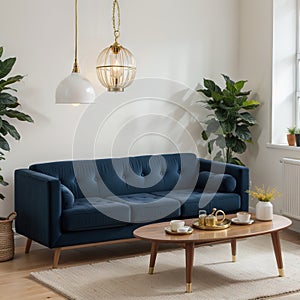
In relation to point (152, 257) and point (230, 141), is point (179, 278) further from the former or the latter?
point (230, 141)

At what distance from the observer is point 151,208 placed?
213 inches

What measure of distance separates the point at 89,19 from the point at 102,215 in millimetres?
1972

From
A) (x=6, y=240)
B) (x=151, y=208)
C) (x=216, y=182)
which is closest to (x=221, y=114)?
(x=216, y=182)

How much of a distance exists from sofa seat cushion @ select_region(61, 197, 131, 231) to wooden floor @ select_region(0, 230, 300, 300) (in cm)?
35

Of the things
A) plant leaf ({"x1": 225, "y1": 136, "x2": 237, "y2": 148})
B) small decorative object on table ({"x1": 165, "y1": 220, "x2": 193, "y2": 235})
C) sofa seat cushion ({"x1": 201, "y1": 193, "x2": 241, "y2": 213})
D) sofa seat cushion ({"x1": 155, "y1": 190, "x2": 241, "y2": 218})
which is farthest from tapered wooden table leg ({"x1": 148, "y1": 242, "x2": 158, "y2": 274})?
plant leaf ({"x1": 225, "y1": 136, "x2": 237, "y2": 148})

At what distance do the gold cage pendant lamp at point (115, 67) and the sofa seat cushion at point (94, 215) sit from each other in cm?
104

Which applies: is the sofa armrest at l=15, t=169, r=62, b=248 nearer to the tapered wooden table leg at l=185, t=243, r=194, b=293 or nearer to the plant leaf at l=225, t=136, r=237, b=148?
the tapered wooden table leg at l=185, t=243, r=194, b=293

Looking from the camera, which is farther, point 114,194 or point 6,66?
point 114,194

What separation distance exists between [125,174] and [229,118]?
130cm

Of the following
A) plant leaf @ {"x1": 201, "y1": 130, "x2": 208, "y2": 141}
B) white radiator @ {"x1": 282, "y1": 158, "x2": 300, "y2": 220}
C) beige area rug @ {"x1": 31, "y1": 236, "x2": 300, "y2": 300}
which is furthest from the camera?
plant leaf @ {"x1": 201, "y1": 130, "x2": 208, "y2": 141}

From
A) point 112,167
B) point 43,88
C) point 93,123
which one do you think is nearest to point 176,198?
point 112,167

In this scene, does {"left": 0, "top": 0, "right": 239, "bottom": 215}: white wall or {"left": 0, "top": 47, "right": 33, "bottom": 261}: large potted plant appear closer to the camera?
{"left": 0, "top": 47, "right": 33, "bottom": 261}: large potted plant

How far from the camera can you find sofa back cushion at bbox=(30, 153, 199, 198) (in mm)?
5656

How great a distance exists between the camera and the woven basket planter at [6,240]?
5.26 meters
